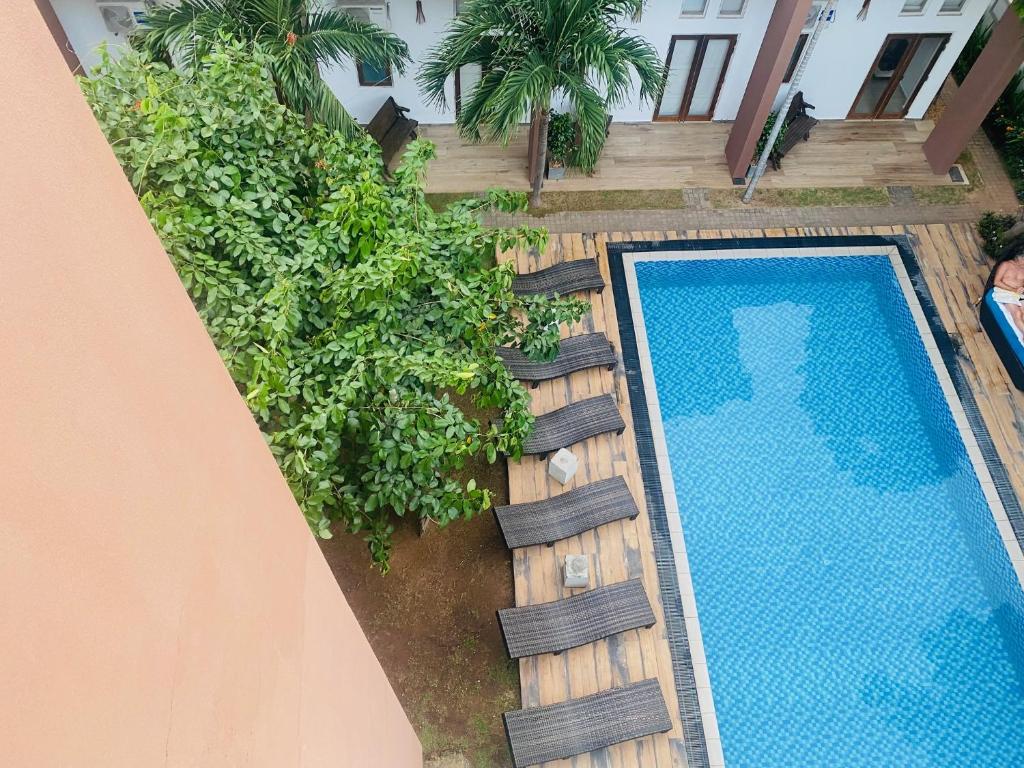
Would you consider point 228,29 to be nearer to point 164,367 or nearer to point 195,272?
point 195,272

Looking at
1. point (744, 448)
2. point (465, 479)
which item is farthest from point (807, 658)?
point (465, 479)

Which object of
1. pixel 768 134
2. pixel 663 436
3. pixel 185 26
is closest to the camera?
pixel 185 26

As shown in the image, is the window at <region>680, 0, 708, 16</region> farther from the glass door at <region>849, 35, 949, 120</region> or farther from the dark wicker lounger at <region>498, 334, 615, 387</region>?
the dark wicker lounger at <region>498, 334, 615, 387</region>

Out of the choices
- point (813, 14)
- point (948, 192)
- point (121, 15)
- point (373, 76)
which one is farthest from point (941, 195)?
point (121, 15)

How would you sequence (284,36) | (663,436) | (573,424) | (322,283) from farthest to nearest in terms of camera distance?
(663,436)
(573,424)
(284,36)
(322,283)

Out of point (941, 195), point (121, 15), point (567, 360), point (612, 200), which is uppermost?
point (121, 15)

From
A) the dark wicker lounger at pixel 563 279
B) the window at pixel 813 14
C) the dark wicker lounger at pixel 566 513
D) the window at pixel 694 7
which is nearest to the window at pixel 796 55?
the window at pixel 813 14

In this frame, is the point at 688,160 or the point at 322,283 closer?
the point at 322,283

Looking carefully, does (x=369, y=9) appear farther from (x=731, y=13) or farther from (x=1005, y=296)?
(x=1005, y=296)
